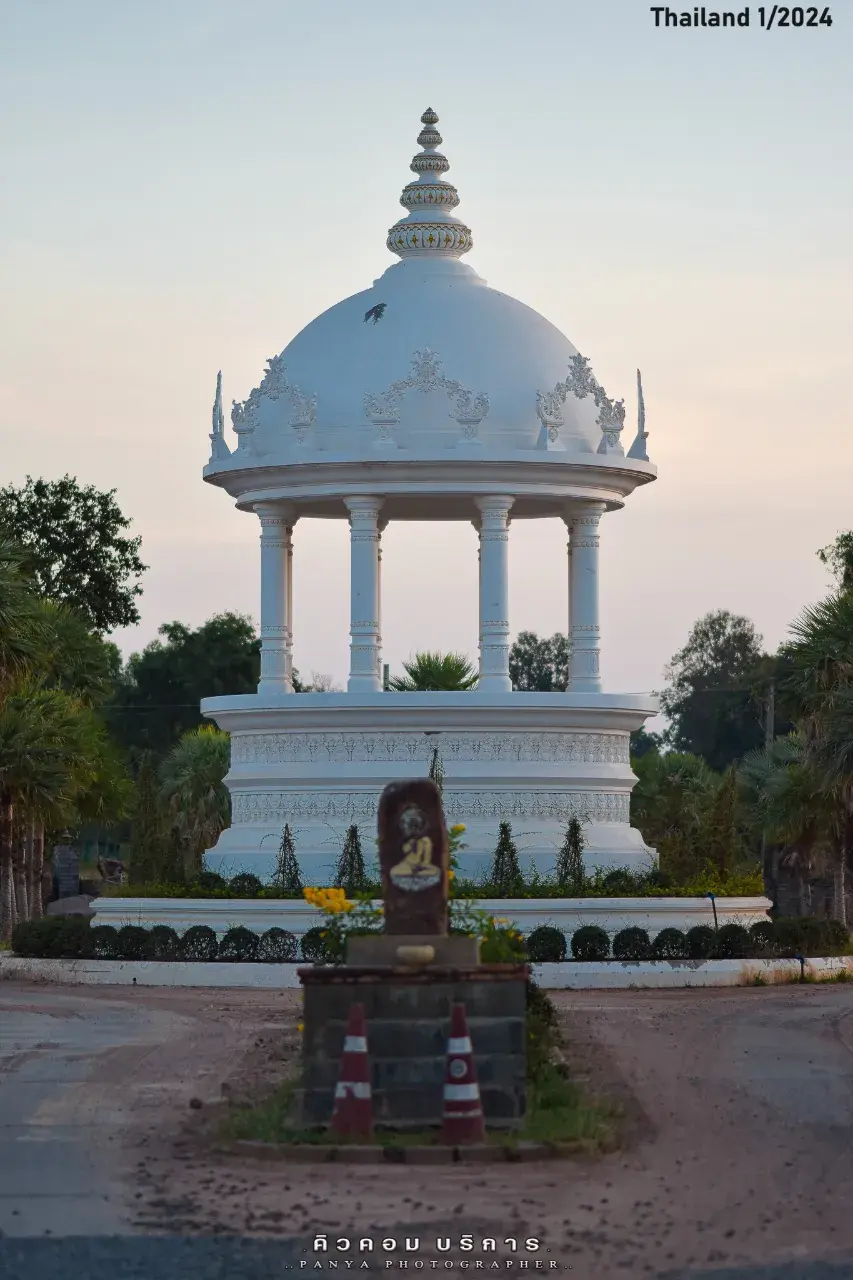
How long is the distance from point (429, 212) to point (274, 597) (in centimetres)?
683

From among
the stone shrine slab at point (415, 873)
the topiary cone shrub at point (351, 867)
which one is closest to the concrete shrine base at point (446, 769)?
the topiary cone shrub at point (351, 867)

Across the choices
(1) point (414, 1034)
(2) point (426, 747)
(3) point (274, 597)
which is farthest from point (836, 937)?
(1) point (414, 1034)

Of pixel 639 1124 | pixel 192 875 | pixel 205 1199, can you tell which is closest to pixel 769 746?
pixel 192 875

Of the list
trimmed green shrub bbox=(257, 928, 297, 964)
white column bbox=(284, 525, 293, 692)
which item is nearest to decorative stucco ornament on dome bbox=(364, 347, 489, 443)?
white column bbox=(284, 525, 293, 692)

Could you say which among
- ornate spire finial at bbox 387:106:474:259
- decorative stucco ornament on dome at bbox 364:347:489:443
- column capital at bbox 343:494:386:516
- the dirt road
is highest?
ornate spire finial at bbox 387:106:474:259

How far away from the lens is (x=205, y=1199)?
572 inches

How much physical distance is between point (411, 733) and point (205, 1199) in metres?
23.7

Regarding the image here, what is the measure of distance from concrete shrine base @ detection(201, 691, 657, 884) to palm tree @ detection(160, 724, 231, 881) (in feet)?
48.9

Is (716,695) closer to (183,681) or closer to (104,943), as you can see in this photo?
(183,681)

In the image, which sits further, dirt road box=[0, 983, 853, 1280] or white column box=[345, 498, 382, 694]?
white column box=[345, 498, 382, 694]

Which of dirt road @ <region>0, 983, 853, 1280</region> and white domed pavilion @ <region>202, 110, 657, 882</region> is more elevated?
white domed pavilion @ <region>202, 110, 657, 882</region>

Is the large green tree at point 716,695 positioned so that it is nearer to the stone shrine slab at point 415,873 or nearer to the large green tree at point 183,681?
the large green tree at point 183,681

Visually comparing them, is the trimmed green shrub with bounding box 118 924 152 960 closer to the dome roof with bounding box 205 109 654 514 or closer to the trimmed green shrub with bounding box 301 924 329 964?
the trimmed green shrub with bounding box 301 924 329 964

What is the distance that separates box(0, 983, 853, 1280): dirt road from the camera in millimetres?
13531
